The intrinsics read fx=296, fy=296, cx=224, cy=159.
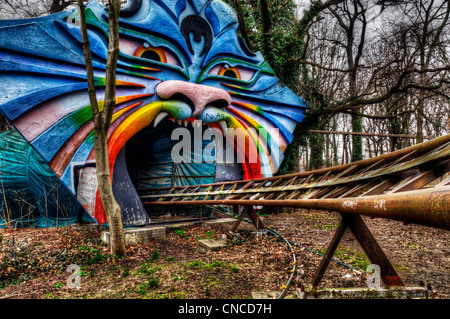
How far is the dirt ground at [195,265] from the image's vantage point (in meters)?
4.26

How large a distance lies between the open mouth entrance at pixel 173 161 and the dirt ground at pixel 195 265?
10.8ft

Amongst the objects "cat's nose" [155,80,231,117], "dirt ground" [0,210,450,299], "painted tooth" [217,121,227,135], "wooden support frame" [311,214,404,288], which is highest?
"cat's nose" [155,80,231,117]

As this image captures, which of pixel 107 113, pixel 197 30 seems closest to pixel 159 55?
pixel 197 30

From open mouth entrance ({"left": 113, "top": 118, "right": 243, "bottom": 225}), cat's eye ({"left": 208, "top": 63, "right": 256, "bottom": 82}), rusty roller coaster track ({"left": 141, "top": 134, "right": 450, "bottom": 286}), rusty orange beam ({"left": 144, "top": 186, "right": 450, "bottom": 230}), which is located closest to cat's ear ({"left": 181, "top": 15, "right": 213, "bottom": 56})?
cat's eye ({"left": 208, "top": 63, "right": 256, "bottom": 82})

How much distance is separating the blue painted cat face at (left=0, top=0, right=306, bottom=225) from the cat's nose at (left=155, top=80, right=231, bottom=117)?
3 centimetres

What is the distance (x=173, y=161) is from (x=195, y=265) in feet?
19.9

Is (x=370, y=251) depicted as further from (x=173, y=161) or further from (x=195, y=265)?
(x=173, y=161)

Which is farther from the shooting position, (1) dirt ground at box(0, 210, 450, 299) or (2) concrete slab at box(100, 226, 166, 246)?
(2) concrete slab at box(100, 226, 166, 246)

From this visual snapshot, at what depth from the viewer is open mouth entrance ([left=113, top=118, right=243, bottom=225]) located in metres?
10.8

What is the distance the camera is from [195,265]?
215 inches

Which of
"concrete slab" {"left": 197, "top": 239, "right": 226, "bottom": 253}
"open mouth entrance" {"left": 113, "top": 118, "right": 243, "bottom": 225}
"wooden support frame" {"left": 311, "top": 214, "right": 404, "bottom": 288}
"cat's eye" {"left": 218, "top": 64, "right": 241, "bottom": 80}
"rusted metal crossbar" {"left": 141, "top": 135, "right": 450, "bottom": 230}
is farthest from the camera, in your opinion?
"open mouth entrance" {"left": 113, "top": 118, "right": 243, "bottom": 225}

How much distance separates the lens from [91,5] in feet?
24.5

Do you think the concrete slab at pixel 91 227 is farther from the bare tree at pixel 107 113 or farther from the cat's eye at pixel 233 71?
the cat's eye at pixel 233 71

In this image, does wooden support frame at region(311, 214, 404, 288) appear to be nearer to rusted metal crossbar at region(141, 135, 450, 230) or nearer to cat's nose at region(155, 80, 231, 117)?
rusted metal crossbar at region(141, 135, 450, 230)
